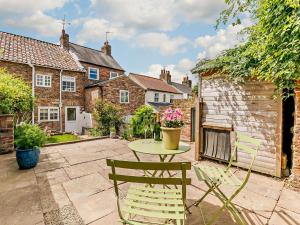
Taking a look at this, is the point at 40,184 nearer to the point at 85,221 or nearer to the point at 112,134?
the point at 85,221

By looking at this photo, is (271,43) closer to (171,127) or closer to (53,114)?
(171,127)

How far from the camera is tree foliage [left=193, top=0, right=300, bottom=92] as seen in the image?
288cm

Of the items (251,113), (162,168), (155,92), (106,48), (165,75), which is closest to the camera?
(162,168)

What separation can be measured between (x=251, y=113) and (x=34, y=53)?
17.0 metres

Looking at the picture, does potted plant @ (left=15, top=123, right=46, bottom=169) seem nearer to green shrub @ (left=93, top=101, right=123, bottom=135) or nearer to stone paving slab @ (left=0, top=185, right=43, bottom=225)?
stone paving slab @ (left=0, top=185, right=43, bottom=225)

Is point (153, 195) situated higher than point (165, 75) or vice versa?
point (165, 75)

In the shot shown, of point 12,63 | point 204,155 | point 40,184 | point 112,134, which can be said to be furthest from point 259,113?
point 12,63

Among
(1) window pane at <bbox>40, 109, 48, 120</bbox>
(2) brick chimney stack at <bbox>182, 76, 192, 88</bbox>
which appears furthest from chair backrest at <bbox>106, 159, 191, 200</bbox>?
(2) brick chimney stack at <bbox>182, 76, 192, 88</bbox>

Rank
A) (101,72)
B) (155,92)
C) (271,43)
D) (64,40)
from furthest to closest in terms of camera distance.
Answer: (155,92)
(101,72)
(64,40)
(271,43)

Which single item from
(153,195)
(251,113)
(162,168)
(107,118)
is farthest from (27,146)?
(107,118)

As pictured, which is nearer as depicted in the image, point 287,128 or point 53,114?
point 287,128

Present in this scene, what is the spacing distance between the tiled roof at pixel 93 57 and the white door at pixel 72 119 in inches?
220

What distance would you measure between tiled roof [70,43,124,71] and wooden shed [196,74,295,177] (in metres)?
16.6

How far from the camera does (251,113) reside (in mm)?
4613
